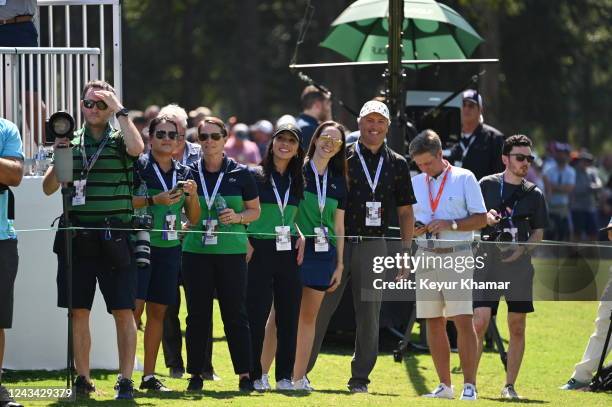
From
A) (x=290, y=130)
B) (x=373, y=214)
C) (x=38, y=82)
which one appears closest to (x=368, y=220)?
(x=373, y=214)

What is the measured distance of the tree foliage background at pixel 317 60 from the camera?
108 feet

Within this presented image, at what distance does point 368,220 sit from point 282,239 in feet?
2.60

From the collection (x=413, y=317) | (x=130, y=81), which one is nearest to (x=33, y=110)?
(x=413, y=317)

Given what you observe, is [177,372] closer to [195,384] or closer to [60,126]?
[195,384]

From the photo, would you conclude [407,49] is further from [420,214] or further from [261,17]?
[261,17]

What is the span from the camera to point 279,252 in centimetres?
995

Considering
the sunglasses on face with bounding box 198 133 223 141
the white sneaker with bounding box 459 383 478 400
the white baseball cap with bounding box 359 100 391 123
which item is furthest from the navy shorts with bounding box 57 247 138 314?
the white sneaker with bounding box 459 383 478 400

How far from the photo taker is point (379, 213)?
34.1 feet

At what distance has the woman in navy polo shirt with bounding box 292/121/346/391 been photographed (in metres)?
10.1

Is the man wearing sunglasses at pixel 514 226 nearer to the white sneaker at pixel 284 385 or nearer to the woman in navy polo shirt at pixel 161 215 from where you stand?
the white sneaker at pixel 284 385

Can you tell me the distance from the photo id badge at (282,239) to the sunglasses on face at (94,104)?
1.73 m

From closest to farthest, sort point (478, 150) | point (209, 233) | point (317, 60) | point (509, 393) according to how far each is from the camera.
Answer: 1. point (209, 233)
2. point (509, 393)
3. point (478, 150)
4. point (317, 60)

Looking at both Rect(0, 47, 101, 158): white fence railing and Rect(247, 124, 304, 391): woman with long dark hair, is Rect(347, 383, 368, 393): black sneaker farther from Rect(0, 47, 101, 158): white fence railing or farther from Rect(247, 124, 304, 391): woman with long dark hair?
Rect(0, 47, 101, 158): white fence railing

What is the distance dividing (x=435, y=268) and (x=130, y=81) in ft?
103
